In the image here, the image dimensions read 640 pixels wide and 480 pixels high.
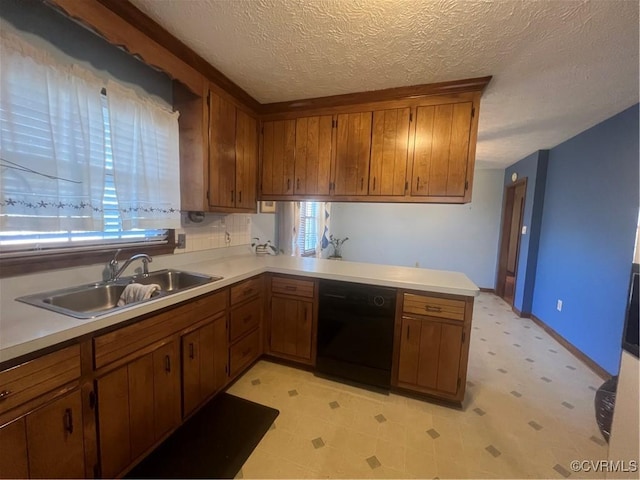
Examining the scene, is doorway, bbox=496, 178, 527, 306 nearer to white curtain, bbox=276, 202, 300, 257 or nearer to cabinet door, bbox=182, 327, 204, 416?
A: white curtain, bbox=276, 202, 300, 257

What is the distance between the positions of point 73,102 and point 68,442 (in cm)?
159

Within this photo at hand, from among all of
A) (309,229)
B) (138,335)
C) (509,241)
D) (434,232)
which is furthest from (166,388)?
(509,241)

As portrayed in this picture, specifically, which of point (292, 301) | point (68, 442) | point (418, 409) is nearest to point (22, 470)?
point (68, 442)

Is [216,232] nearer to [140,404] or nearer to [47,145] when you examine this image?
[47,145]

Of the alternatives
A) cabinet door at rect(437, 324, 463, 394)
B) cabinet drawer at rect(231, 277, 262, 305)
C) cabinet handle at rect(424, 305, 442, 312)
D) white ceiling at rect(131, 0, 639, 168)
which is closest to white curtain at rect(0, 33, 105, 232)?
white ceiling at rect(131, 0, 639, 168)

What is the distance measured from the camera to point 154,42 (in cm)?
155

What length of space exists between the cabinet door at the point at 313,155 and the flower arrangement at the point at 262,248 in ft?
2.67

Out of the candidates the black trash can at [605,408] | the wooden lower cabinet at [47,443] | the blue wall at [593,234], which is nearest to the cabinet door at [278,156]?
the wooden lower cabinet at [47,443]

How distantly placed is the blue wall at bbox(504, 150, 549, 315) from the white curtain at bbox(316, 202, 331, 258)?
3230 mm

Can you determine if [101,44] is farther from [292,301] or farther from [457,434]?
[457,434]

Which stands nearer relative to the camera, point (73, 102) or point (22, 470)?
point (22, 470)

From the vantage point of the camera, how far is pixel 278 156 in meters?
2.56

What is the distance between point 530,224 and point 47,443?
4.90 meters

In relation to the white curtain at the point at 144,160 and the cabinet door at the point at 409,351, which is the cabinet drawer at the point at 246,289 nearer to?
the white curtain at the point at 144,160
